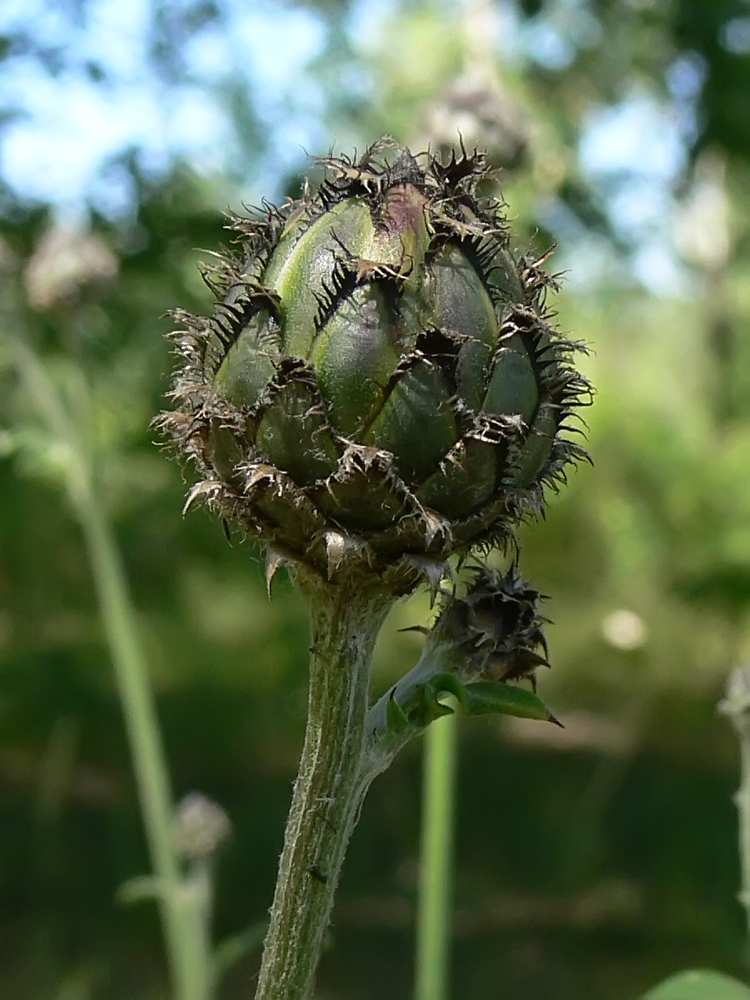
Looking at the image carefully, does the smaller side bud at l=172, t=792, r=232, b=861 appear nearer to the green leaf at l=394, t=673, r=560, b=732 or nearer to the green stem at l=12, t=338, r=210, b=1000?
the green stem at l=12, t=338, r=210, b=1000

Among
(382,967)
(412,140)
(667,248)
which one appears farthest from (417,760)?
(667,248)

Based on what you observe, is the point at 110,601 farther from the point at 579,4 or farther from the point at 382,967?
the point at 579,4

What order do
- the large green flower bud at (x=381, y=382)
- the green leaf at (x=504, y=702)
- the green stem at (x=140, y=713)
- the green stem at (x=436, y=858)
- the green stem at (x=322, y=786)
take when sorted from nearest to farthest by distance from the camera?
the large green flower bud at (x=381, y=382) < the green stem at (x=322, y=786) < the green leaf at (x=504, y=702) < the green stem at (x=436, y=858) < the green stem at (x=140, y=713)

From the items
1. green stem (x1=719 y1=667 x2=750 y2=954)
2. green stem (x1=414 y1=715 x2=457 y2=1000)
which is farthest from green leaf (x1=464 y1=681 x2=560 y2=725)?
green stem (x1=414 y1=715 x2=457 y2=1000)

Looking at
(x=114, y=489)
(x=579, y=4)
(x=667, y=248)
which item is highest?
(x=667, y=248)

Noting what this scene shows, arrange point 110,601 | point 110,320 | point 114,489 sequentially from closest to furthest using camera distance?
point 110,601, point 110,320, point 114,489

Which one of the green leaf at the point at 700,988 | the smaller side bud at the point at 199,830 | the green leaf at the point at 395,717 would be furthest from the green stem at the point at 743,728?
the smaller side bud at the point at 199,830

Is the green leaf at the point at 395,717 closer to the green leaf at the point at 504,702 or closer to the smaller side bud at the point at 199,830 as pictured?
the green leaf at the point at 504,702
